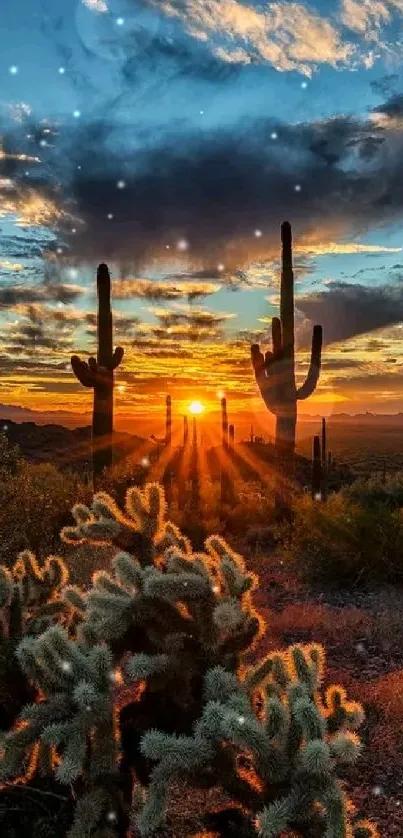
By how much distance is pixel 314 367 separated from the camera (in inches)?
917

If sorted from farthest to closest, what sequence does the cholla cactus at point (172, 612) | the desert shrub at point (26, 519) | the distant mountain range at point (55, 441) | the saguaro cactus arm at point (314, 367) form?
the distant mountain range at point (55, 441) → the saguaro cactus arm at point (314, 367) → the desert shrub at point (26, 519) → the cholla cactus at point (172, 612)

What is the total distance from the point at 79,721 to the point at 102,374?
18.6m

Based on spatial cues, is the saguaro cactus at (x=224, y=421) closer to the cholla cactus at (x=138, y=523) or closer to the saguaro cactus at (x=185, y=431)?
the saguaro cactus at (x=185, y=431)

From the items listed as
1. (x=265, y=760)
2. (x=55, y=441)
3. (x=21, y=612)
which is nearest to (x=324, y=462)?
(x=21, y=612)

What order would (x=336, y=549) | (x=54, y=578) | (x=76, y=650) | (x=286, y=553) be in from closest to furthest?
(x=76, y=650), (x=54, y=578), (x=336, y=549), (x=286, y=553)

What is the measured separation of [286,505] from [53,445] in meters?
52.0

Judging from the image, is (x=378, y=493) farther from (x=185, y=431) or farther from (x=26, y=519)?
(x=185, y=431)

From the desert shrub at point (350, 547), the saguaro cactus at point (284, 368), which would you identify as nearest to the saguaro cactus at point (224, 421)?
the saguaro cactus at point (284, 368)

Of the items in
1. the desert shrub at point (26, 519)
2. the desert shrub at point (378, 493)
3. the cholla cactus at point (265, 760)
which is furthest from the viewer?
the desert shrub at point (378, 493)

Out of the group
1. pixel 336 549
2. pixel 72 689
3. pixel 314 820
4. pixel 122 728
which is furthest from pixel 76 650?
pixel 336 549

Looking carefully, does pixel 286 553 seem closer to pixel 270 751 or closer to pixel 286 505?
pixel 286 505

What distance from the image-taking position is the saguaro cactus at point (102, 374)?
2167 centimetres

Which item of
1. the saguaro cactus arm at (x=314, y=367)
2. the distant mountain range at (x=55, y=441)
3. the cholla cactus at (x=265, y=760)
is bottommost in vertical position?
the distant mountain range at (x=55, y=441)

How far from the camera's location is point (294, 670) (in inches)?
158
